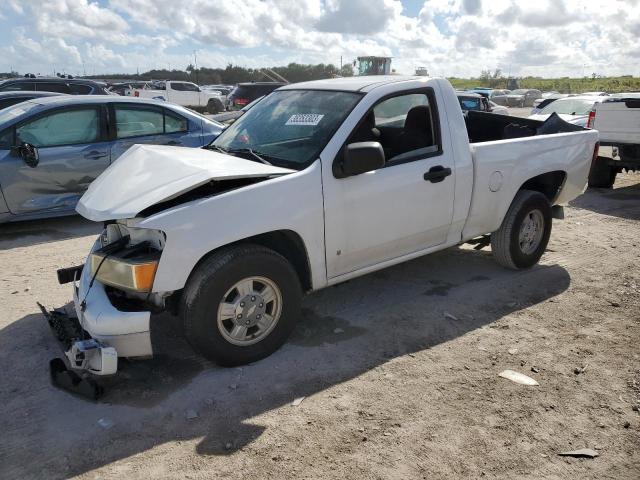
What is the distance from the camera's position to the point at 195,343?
3336mm

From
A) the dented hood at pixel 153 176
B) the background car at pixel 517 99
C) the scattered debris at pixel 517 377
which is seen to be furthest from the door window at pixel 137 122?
the background car at pixel 517 99

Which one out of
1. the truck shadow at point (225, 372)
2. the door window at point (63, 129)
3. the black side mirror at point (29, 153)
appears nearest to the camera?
the truck shadow at point (225, 372)

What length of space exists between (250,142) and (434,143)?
1502mm

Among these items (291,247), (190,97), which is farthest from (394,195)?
(190,97)

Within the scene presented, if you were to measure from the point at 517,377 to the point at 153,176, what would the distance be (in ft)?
9.02

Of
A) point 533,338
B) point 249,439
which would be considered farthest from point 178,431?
point 533,338

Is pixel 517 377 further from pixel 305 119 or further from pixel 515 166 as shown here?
pixel 305 119

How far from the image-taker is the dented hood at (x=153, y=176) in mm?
3250

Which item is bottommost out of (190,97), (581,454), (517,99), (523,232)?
(581,454)

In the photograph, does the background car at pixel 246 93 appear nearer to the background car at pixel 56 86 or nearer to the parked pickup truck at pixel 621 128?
the background car at pixel 56 86

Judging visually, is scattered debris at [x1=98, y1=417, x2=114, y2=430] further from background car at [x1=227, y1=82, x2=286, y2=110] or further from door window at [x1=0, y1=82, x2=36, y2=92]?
background car at [x1=227, y1=82, x2=286, y2=110]

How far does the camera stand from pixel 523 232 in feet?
17.3

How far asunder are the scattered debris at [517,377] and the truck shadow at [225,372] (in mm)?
568

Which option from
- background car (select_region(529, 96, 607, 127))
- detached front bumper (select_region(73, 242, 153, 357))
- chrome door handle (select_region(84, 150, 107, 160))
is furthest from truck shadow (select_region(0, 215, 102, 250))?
background car (select_region(529, 96, 607, 127))
